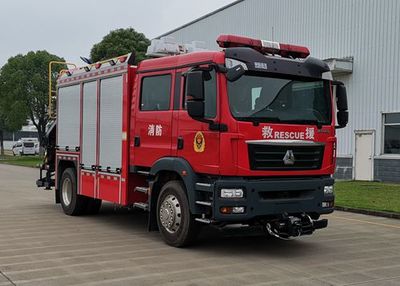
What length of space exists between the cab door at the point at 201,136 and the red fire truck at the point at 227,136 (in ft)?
0.05

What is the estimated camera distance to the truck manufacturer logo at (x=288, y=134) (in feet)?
25.5

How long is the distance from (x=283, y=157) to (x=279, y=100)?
2.82 feet

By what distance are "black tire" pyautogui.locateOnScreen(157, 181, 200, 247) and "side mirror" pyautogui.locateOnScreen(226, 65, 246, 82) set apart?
185cm

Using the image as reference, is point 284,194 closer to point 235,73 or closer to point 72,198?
point 235,73

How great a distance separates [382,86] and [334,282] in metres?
16.6

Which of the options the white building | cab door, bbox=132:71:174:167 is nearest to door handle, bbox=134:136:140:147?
cab door, bbox=132:71:174:167

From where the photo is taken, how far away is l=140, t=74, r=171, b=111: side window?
8.81 m

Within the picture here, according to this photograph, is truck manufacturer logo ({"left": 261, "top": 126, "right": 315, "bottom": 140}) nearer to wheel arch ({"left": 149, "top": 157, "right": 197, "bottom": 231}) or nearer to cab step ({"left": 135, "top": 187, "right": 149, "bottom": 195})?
wheel arch ({"left": 149, "top": 157, "right": 197, "bottom": 231})

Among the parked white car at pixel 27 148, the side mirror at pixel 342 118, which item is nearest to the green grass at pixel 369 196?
the side mirror at pixel 342 118

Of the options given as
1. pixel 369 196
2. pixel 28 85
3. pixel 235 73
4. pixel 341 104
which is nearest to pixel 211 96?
pixel 235 73

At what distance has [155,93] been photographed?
29.8ft

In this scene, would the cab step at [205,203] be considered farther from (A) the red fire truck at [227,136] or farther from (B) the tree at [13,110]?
(B) the tree at [13,110]

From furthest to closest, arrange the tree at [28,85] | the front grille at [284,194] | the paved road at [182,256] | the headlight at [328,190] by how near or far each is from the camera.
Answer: the tree at [28,85] < the headlight at [328,190] < the front grille at [284,194] < the paved road at [182,256]

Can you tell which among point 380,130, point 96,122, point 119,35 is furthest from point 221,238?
point 119,35
